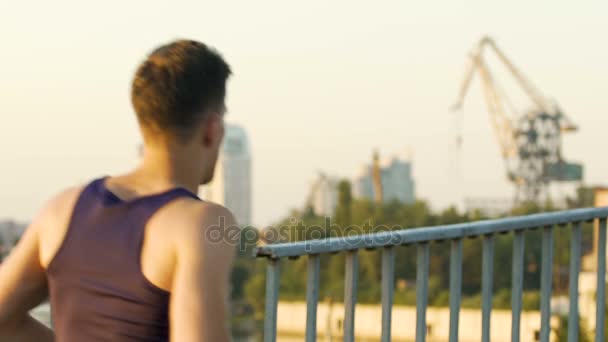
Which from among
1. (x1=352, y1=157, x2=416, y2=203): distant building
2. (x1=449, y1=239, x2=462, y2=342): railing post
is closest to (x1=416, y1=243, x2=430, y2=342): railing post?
(x1=449, y1=239, x2=462, y2=342): railing post

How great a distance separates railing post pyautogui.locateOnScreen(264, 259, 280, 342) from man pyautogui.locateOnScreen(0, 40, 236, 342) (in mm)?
717

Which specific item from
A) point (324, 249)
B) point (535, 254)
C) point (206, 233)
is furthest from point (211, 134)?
point (535, 254)

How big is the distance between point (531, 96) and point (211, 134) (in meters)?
89.4

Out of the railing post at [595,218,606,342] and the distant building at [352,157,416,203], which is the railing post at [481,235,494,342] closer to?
the railing post at [595,218,606,342]

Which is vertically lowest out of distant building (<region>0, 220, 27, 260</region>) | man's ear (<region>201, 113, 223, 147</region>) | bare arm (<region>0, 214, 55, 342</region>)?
distant building (<region>0, 220, 27, 260</region>)

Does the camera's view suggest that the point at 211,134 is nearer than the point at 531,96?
Yes

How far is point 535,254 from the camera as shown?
5612 cm

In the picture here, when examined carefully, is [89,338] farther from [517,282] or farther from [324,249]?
[517,282]

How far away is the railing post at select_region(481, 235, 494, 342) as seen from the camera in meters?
3.00

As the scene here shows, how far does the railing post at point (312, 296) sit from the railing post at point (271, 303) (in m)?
0.10

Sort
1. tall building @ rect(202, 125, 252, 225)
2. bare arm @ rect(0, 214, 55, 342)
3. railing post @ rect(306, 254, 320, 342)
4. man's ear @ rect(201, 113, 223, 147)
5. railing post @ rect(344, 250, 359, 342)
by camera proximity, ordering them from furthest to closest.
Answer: tall building @ rect(202, 125, 252, 225) → railing post @ rect(344, 250, 359, 342) → railing post @ rect(306, 254, 320, 342) → bare arm @ rect(0, 214, 55, 342) → man's ear @ rect(201, 113, 223, 147)

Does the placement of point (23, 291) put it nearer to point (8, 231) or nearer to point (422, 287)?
point (422, 287)

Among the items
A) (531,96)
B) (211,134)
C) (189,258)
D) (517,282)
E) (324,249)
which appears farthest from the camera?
(531,96)

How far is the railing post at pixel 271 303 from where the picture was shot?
2.26 meters
